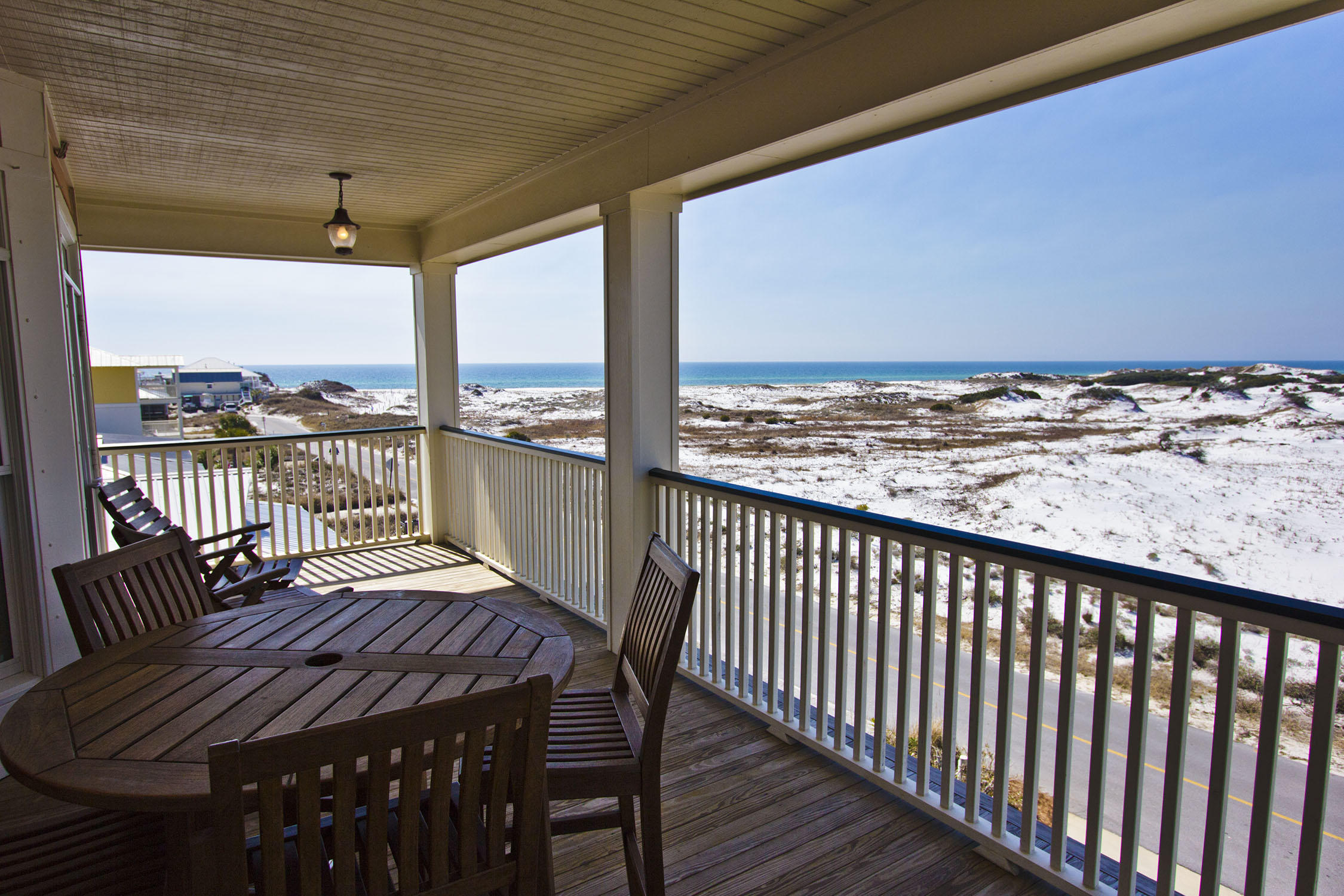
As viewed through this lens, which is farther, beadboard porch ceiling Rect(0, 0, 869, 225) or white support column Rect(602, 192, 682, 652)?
white support column Rect(602, 192, 682, 652)

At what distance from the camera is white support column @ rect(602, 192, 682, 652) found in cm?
357

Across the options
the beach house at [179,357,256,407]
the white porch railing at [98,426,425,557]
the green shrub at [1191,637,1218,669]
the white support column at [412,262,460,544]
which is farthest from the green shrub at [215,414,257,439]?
the green shrub at [1191,637,1218,669]

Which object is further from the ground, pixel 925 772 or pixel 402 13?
pixel 402 13

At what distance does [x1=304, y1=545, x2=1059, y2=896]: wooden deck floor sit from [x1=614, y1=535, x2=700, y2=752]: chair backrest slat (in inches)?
20.9

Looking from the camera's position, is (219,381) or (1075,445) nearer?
(1075,445)

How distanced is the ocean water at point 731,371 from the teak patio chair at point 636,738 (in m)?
11.6

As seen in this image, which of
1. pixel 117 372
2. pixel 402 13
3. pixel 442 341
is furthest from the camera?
pixel 117 372

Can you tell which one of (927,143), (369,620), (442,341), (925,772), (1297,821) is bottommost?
(1297,821)

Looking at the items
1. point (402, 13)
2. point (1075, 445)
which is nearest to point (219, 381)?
point (1075, 445)

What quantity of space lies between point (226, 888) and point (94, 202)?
18.5 ft

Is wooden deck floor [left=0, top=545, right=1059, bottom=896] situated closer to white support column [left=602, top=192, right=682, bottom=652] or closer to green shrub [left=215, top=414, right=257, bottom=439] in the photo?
Answer: white support column [left=602, top=192, right=682, bottom=652]

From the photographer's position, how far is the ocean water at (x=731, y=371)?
67.1 feet

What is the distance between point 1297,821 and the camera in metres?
5.04

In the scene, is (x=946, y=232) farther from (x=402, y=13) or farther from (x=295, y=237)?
(x=402, y=13)
